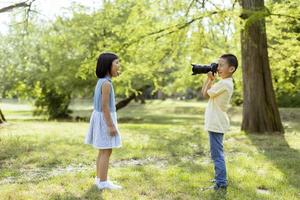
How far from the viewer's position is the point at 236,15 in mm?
11188

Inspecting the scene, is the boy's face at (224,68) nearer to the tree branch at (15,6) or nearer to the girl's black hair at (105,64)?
the girl's black hair at (105,64)

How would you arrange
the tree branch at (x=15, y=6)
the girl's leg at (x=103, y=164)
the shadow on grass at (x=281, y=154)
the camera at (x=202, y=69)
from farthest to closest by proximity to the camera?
the tree branch at (x=15, y=6) < the shadow on grass at (x=281, y=154) < the girl's leg at (x=103, y=164) < the camera at (x=202, y=69)

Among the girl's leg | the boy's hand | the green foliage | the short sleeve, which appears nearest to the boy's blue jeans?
the short sleeve

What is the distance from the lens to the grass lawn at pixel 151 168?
542 cm

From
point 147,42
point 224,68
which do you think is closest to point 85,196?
point 224,68

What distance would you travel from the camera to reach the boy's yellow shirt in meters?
5.36

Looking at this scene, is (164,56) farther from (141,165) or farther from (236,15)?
(141,165)

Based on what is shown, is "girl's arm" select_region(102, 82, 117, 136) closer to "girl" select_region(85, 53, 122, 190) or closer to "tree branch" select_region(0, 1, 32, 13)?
"girl" select_region(85, 53, 122, 190)

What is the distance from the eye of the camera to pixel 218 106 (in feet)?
17.8

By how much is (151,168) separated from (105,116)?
1.92 m

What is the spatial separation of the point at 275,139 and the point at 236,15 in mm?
3203

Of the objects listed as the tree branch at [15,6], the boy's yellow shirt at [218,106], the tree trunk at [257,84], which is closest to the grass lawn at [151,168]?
the boy's yellow shirt at [218,106]

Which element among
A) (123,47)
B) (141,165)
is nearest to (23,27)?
(123,47)

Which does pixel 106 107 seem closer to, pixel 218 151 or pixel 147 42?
pixel 218 151
